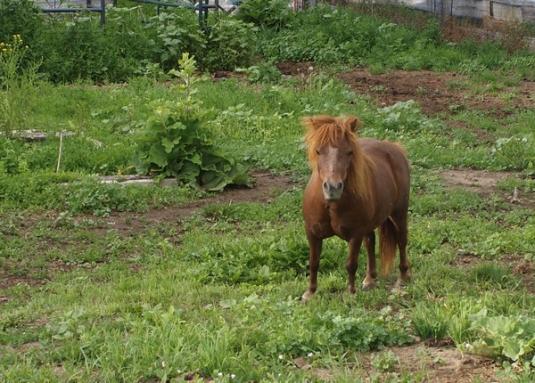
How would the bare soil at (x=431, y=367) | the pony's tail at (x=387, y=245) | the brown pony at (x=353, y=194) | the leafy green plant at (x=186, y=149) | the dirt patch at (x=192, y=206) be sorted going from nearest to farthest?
the bare soil at (x=431, y=367) → the brown pony at (x=353, y=194) → the pony's tail at (x=387, y=245) → the dirt patch at (x=192, y=206) → the leafy green plant at (x=186, y=149)

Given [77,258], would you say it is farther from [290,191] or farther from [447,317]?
[447,317]

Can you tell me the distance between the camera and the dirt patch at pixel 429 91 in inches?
694

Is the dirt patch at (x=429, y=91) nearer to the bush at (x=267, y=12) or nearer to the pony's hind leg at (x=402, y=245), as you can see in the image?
the bush at (x=267, y=12)

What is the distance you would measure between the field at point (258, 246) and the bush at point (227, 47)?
387mm

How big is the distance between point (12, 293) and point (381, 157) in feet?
10.9

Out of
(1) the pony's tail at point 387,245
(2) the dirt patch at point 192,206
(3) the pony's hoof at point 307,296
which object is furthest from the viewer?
(2) the dirt patch at point 192,206

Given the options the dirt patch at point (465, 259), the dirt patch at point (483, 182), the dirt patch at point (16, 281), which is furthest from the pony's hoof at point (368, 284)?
the dirt patch at point (483, 182)

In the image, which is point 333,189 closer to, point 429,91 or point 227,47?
point 429,91

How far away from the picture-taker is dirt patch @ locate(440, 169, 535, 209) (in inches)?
472

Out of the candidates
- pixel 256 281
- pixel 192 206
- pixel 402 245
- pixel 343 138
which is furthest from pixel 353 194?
pixel 192 206

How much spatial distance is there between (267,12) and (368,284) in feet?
50.8

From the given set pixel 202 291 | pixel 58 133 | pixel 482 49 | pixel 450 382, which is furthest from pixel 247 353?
pixel 482 49

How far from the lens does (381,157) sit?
8.60 m

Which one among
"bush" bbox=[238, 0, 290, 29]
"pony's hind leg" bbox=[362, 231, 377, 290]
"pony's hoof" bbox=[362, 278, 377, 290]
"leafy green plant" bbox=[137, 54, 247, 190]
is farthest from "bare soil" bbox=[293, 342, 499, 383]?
"bush" bbox=[238, 0, 290, 29]
